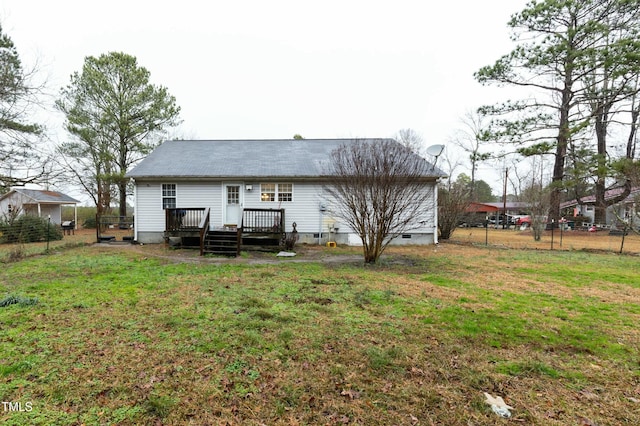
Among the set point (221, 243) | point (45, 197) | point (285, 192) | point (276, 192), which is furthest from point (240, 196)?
point (45, 197)

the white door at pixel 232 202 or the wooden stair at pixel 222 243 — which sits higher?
the white door at pixel 232 202

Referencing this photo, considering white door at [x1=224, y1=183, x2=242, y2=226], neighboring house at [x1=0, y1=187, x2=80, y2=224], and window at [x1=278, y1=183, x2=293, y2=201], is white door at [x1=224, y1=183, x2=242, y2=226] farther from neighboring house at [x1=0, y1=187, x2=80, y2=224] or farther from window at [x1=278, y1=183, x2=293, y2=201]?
neighboring house at [x1=0, y1=187, x2=80, y2=224]

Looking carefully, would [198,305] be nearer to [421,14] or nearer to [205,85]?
[421,14]

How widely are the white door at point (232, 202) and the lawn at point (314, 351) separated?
6.26 m

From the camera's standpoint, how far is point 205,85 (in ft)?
88.9

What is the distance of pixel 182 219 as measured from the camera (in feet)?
35.4

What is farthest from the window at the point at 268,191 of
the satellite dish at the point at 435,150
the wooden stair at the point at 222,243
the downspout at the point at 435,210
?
the downspout at the point at 435,210

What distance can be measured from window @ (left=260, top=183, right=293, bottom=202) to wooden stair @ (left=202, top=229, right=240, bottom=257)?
2.70m

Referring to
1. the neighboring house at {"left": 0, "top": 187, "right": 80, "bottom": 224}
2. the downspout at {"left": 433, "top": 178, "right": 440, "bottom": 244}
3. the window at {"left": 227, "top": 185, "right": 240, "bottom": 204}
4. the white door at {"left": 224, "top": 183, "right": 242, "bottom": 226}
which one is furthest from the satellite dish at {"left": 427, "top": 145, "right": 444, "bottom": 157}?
the neighboring house at {"left": 0, "top": 187, "right": 80, "bottom": 224}

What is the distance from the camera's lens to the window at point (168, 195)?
12398 mm

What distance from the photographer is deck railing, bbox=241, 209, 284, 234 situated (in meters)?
Answer: 10.6

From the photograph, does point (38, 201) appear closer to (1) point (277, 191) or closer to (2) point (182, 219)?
(2) point (182, 219)

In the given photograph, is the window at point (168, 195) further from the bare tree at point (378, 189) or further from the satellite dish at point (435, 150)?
the satellite dish at point (435, 150)

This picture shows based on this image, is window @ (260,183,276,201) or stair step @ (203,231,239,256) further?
window @ (260,183,276,201)
